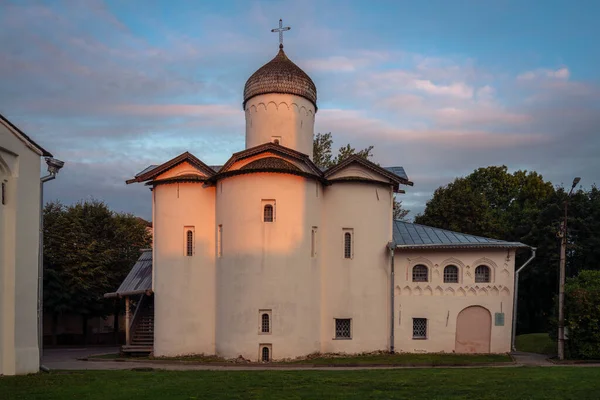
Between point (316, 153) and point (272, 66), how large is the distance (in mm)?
17157

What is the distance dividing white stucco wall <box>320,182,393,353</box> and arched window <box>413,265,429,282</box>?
142cm

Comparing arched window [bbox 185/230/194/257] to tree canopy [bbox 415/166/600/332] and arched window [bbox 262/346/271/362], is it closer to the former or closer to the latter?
arched window [bbox 262/346/271/362]

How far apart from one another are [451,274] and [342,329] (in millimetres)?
5753

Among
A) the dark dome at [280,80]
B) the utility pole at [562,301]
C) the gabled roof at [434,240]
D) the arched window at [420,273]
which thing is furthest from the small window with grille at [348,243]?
the utility pole at [562,301]

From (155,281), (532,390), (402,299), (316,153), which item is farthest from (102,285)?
(532,390)

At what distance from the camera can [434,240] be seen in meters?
27.5

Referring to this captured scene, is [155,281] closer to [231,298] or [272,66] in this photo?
[231,298]

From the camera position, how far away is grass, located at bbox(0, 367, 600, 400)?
13109 millimetres

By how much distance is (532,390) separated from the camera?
13.8 m

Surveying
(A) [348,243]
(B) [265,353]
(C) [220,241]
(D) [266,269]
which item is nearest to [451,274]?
(A) [348,243]

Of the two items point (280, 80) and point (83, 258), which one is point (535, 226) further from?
point (83, 258)

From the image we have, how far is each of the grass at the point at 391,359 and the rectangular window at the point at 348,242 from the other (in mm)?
4414

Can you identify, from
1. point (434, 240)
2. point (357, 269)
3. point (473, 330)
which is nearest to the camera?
point (357, 269)

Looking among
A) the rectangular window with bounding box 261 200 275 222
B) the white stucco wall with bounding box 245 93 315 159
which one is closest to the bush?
the rectangular window with bounding box 261 200 275 222
